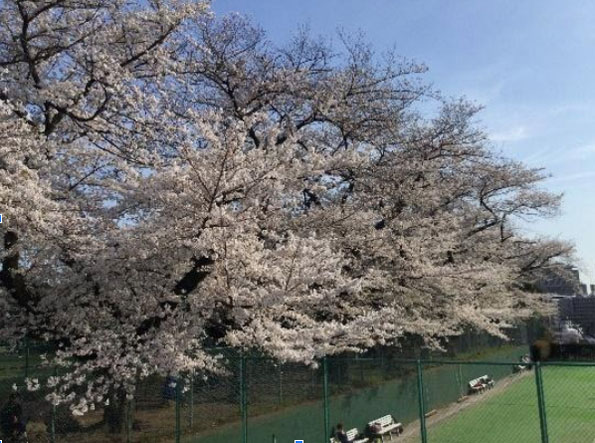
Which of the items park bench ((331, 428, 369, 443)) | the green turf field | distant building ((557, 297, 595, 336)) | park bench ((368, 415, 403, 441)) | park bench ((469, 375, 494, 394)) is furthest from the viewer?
distant building ((557, 297, 595, 336))

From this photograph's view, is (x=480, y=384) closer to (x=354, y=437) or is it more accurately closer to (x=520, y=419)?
(x=520, y=419)

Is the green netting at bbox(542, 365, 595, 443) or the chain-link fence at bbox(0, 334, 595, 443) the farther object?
the green netting at bbox(542, 365, 595, 443)

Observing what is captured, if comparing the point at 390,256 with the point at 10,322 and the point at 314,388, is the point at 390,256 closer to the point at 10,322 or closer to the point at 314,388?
the point at 314,388

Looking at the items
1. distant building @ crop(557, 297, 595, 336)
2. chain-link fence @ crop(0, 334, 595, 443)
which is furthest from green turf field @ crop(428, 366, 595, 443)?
distant building @ crop(557, 297, 595, 336)

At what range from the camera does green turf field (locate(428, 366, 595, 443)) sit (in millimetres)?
15344

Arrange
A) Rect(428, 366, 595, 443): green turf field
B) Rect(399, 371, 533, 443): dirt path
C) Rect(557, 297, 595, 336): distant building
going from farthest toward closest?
1. Rect(557, 297, 595, 336): distant building
2. Rect(428, 366, 595, 443): green turf field
3. Rect(399, 371, 533, 443): dirt path

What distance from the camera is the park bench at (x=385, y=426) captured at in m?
13.9

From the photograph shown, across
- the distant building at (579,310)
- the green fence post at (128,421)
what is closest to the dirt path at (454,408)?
the green fence post at (128,421)

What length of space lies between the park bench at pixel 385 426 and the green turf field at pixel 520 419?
31.4 inches

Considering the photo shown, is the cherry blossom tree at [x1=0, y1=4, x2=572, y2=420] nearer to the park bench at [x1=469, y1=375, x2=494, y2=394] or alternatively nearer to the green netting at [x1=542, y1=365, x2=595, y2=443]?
the green netting at [x1=542, y1=365, x2=595, y2=443]

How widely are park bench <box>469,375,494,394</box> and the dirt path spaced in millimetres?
191

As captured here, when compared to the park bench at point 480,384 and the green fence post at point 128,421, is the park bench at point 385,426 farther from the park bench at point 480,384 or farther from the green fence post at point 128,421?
the park bench at point 480,384

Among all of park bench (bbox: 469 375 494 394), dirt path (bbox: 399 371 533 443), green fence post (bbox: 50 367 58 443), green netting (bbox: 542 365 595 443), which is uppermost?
green fence post (bbox: 50 367 58 443)

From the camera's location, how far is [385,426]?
570 inches
